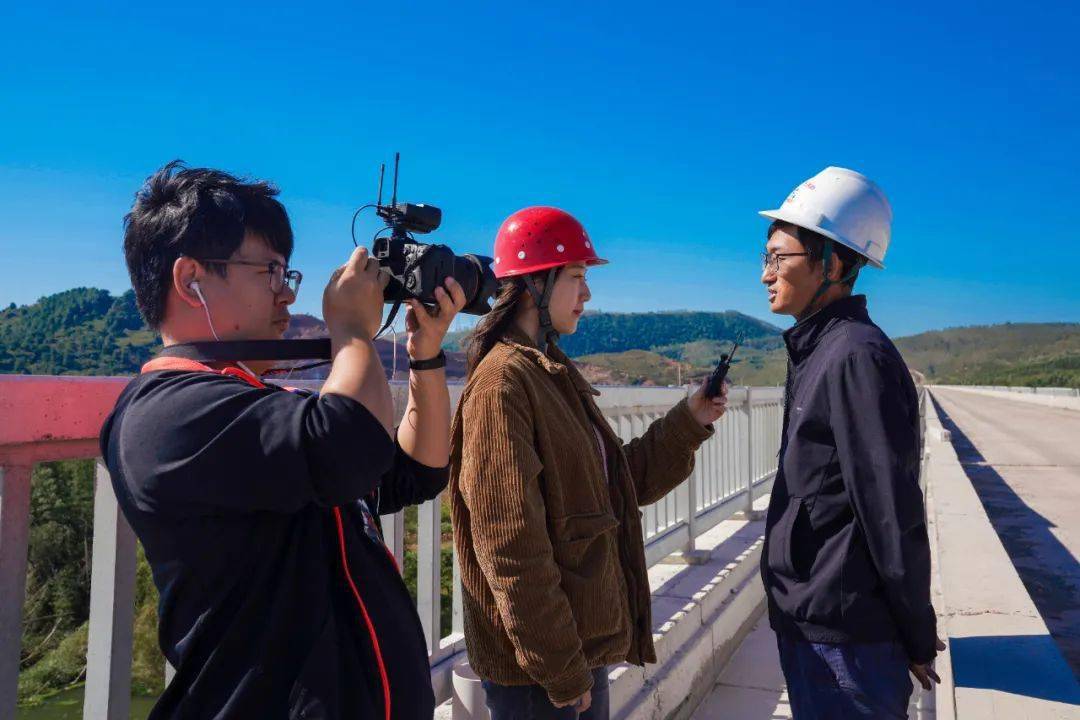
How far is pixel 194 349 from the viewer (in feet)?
4.42

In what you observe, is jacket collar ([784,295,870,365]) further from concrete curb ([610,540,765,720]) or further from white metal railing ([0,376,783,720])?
concrete curb ([610,540,765,720])

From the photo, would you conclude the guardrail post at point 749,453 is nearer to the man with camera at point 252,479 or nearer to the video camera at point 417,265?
the video camera at point 417,265

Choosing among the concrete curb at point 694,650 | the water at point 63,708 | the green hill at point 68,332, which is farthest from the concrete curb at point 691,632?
the green hill at point 68,332

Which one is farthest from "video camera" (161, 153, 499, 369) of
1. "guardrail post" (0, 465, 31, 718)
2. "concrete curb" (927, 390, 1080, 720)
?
"concrete curb" (927, 390, 1080, 720)

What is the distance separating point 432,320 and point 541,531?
620 mm

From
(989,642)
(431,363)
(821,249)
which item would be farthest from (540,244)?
(989,642)

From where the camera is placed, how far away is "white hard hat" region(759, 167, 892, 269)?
2.54 meters

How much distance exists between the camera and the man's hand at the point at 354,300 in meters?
1.40

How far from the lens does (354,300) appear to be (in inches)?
56.3

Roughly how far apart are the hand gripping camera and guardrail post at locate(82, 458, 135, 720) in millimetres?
694

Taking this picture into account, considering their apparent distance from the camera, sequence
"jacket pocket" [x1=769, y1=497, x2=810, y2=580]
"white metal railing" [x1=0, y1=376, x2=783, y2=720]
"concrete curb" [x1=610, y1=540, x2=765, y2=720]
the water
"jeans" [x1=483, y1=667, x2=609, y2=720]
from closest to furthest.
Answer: "white metal railing" [x1=0, y1=376, x2=783, y2=720] < "jeans" [x1=483, y1=667, x2=609, y2=720] < "jacket pocket" [x1=769, y1=497, x2=810, y2=580] < "concrete curb" [x1=610, y1=540, x2=765, y2=720] < the water

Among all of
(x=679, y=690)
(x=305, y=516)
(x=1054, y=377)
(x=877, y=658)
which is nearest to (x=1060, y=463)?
(x=679, y=690)

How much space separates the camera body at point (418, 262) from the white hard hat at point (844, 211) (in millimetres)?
1286

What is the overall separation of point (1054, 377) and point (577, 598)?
Answer: 5094 inches
